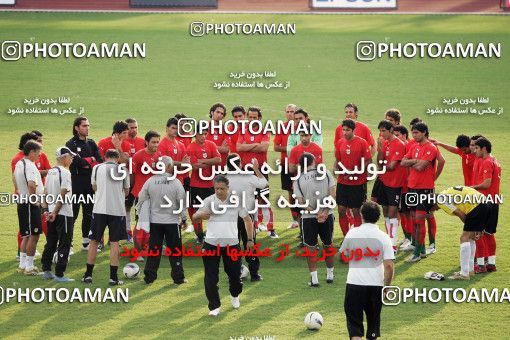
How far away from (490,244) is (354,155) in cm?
281

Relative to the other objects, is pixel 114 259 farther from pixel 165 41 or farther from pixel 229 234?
pixel 165 41

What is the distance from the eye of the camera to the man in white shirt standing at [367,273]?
39.5ft

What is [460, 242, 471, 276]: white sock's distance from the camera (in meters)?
15.5

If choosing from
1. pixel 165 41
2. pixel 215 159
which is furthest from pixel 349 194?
pixel 165 41

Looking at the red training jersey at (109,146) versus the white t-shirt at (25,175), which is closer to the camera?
the white t-shirt at (25,175)

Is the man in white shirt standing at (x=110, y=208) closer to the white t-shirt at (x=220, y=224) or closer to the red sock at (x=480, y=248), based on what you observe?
the white t-shirt at (x=220, y=224)

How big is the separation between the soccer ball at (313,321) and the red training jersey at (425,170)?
4.34 metres

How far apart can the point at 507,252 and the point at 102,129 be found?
15608 millimetres

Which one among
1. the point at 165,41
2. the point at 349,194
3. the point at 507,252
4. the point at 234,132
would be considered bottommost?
the point at 507,252

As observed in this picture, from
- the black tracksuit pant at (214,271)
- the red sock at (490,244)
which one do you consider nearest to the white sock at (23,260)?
the black tracksuit pant at (214,271)

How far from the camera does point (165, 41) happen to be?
40781 mm

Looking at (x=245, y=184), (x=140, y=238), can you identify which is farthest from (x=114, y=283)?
(x=245, y=184)

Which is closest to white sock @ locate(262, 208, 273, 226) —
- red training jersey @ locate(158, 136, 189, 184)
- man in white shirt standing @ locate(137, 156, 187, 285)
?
red training jersey @ locate(158, 136, 189, 184)

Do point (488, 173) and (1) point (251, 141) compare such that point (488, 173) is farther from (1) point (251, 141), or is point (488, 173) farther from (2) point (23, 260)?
(2) point (23, 260)
